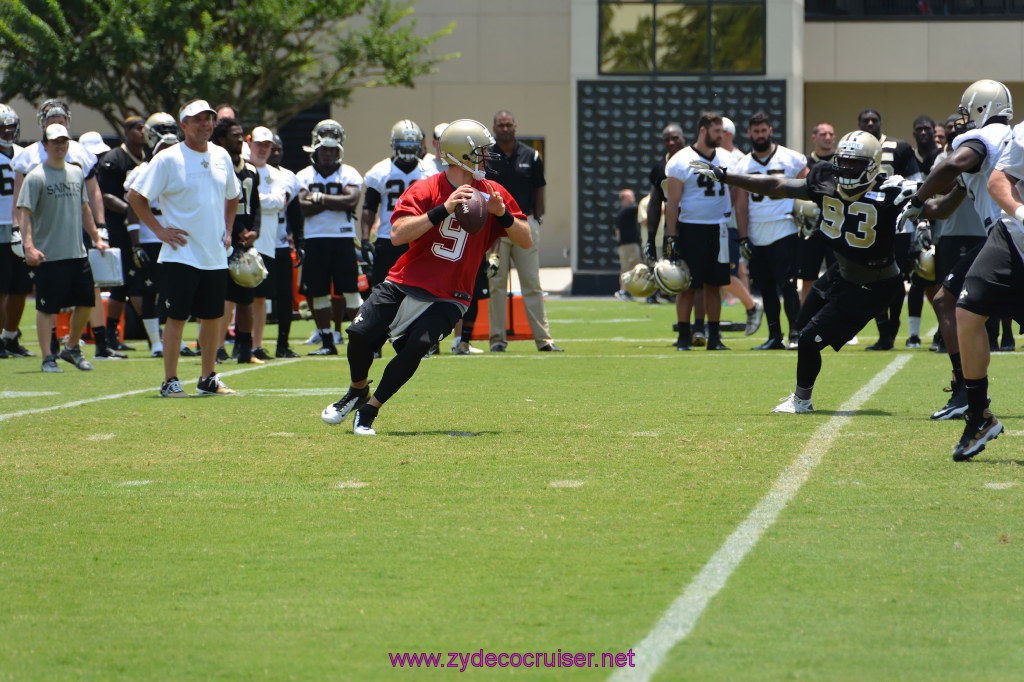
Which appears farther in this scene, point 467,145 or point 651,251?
point 651,251

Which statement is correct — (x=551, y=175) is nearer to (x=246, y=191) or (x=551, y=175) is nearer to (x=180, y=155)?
(x=246, y=191)

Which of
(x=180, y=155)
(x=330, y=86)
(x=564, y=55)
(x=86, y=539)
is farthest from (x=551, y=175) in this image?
(x=86, y=539)

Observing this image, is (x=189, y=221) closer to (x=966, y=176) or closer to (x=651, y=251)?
(x=966, y=176)

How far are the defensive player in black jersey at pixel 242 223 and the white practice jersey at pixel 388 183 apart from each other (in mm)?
1189

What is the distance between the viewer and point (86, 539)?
5.50 m

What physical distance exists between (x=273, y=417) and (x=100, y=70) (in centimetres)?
2042

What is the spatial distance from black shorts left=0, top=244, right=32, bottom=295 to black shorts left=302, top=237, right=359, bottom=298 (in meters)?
2.55

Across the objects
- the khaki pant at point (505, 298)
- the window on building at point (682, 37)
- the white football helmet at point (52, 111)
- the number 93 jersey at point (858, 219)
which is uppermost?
the window on building at point (682, 37)

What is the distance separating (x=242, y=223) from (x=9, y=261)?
2.43m

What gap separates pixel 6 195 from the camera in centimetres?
1329

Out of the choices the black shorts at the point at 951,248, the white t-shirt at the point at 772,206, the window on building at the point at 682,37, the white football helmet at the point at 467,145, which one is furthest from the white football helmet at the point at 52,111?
the window on building at the point at 682,37


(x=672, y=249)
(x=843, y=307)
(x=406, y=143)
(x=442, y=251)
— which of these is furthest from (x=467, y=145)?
(x=672, y=249)

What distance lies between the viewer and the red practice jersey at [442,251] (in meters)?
8.15

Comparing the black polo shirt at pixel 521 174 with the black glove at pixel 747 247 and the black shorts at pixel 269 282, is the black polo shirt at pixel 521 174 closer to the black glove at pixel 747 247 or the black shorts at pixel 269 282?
the black glove at pixel 747 247
